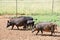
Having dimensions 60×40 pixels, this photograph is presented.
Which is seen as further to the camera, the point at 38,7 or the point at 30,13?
the point at 38,7

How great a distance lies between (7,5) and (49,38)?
53.7 ft

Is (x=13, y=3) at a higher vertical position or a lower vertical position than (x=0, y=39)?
higher

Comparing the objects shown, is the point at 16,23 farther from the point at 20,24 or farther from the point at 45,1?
the point at 45,1

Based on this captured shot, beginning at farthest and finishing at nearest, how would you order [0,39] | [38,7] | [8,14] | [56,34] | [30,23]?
1. [38,7]
2. [8,14]
3. [30,23]
4. [56,34]
5. [0,39]

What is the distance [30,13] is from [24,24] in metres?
9.11

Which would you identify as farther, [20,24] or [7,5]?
[7,5]

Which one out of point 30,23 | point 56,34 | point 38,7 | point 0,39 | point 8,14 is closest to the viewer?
point 0,39

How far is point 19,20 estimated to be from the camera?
1798 centimetres

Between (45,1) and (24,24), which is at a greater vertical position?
(45,1)

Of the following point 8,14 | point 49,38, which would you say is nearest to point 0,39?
point 49,38

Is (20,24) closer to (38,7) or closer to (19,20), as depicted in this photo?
(19,20)

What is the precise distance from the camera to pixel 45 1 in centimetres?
3044

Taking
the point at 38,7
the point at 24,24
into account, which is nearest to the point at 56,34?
the point at 24,24

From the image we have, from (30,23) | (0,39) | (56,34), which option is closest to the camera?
(0,39)
